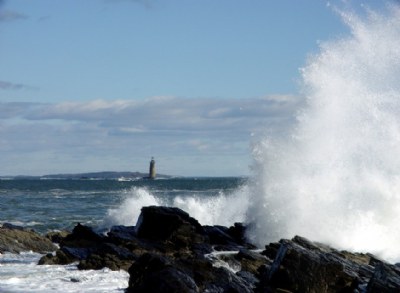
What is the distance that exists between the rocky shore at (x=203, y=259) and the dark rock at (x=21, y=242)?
0.03 metres

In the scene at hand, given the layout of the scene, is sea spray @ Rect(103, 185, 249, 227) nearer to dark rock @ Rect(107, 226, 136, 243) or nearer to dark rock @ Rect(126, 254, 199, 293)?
dark rock @ Rect(107, 226, 136, 243)

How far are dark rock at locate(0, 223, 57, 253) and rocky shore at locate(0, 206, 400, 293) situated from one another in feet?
0.09

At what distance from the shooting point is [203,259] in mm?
15547

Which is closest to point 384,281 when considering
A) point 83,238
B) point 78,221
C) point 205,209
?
point 83,238

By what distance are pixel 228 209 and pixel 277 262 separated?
20.4 meters

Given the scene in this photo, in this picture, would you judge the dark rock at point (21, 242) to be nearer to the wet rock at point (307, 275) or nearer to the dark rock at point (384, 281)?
the wet rock at point (307, 275)

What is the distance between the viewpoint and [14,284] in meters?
15.0

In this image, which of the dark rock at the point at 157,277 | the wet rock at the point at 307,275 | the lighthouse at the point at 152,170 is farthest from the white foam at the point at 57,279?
the lighthouse at the point at 152,170

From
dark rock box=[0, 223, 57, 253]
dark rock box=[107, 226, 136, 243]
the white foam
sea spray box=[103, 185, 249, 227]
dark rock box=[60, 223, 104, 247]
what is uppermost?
sea spray box=[103, 185, 249, 227]

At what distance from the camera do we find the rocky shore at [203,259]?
1319cm

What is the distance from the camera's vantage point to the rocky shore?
13.2 m

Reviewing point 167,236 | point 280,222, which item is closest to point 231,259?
point 167,236

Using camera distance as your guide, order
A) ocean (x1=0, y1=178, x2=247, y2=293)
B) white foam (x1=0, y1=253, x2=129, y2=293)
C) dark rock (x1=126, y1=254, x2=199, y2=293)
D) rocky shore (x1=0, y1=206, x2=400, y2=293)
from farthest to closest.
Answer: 1. ocean (x1=0, y1=178, x2=247, y2=293)
2. white foam (x1=0, y1=253, x2=129, y2=293)
3. rocky shore (x1=0, y1=206, x2=400, y2=293)
4. dark rock (x1=126, y1=254, x2=199, y2=293)

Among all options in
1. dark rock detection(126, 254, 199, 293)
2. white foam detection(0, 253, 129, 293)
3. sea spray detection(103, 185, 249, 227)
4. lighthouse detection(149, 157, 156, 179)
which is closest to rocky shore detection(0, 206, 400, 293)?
dark rock detection(126, 254, 199, 293)
